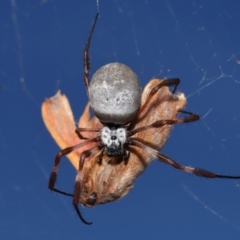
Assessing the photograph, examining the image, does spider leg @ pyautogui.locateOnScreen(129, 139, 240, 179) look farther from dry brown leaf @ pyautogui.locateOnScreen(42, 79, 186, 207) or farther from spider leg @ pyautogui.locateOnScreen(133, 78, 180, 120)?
spider leg @ pyautogui.locateOnScreen(133, 78, 180, 120)

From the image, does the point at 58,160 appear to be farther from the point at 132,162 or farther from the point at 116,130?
the point at 132,162

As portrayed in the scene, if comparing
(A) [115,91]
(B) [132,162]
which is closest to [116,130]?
(B) [132,162]

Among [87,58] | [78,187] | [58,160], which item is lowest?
[78,187]

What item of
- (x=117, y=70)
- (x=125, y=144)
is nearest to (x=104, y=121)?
(x=125, y=144)

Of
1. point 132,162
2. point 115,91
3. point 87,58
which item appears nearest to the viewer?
point 115,91

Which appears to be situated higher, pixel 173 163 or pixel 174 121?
pixel 174 121

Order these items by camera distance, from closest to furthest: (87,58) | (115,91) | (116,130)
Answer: (115,91), (87,58), (116,130)

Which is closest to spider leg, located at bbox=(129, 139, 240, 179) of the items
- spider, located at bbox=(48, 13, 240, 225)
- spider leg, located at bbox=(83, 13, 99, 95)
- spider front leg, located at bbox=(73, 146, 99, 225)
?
spider, located at bbox=(48, 13, 240, 225)

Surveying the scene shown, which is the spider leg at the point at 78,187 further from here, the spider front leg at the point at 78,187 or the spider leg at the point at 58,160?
the spider leg at the point at 58,160

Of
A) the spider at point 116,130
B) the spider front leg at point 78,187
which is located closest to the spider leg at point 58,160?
the spider at point 116,130
